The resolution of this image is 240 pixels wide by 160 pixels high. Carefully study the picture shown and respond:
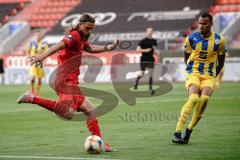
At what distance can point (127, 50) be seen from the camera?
3488cm

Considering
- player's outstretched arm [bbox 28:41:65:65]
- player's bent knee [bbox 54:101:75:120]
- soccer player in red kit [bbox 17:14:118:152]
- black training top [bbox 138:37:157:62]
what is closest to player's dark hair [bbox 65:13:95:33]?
soccer player in red kit [bbox 17:14:118:152]

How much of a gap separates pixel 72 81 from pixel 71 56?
398mm

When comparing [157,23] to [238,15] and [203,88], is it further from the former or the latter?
[203,88]

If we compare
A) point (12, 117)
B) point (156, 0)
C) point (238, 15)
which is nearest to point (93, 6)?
point (156, 0)

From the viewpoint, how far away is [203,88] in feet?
34.2

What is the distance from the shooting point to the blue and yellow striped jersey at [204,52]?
35.0ft

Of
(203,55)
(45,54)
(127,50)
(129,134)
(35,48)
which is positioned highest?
(45,54)

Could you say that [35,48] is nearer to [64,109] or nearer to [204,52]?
[204,52]

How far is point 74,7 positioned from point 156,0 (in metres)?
6.00

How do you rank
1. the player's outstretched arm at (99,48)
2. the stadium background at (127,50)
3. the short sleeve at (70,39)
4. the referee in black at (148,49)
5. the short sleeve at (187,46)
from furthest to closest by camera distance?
the referee in black at (148,49) < the short sleeve at (187,46) < the stadium background at (127,50) < the player's outstretched arm at (99,48) < the short sleeve at (70,39)

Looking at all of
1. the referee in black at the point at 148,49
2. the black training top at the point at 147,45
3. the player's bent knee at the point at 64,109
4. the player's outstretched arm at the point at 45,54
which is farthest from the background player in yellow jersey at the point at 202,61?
the black training top at the point at 147,45

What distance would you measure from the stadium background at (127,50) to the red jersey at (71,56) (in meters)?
1.12

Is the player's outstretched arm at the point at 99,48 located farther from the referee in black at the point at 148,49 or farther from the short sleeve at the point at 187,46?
the referee in black at the point at 148,49

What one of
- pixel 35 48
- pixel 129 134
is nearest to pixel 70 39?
pixel 129 134
